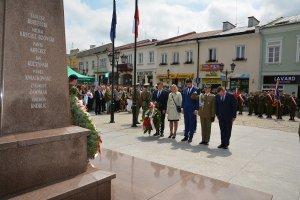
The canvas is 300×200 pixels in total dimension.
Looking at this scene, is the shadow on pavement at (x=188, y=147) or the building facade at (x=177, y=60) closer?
the shadow on pavement at (x=188, y=147)

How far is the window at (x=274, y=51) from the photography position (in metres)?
27.4

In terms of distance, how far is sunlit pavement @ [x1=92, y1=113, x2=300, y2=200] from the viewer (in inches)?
218

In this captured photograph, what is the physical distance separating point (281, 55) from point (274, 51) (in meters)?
0.77

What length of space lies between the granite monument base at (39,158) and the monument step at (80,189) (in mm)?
102

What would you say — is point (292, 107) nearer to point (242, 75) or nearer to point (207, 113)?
point (207, 113)

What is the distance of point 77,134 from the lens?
3.74 m

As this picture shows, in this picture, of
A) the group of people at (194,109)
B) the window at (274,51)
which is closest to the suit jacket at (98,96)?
the group of people at (194,109)

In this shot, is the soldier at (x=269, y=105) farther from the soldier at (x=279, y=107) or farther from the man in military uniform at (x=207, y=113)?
the man in military uniform at (x=207, y=113)

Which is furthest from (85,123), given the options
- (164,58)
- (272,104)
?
(164,58)

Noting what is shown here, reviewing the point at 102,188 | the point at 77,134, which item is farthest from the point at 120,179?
the point at 77,134

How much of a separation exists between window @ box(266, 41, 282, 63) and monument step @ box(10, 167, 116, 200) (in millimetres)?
26904

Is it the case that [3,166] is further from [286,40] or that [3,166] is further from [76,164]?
[286,40]

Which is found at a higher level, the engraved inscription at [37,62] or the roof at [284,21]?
the roof at [284,21]

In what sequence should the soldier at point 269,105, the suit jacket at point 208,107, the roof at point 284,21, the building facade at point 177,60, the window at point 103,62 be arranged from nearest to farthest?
the suit jacket at point 208,107 → the soldier at point 269,105 → the roof at point 284,21 → the building facade at point 177,60 → the window at point 103,62
